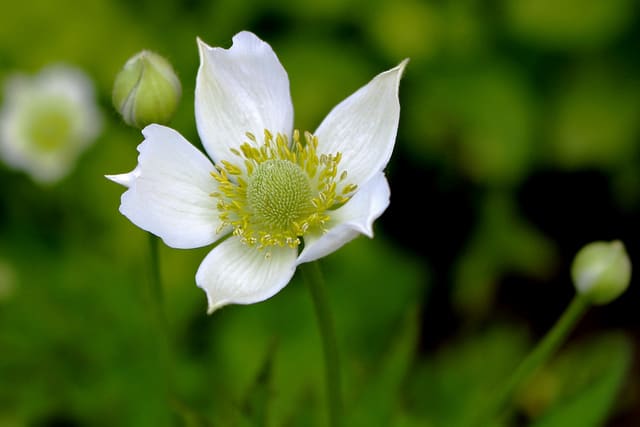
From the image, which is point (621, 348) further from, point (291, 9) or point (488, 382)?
point (291, 9)

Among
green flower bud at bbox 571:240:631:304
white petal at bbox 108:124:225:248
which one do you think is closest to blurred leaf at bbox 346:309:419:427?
green flower bud at bbox 571:240:631:304

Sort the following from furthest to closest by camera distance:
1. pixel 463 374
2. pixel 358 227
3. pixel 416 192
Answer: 1. pixel 416 192
2. pixel 463 374
3. pixel 358 227

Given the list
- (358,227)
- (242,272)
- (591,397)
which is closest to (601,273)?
(591,397)

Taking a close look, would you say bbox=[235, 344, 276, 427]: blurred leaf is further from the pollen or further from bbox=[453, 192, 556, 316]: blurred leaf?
bbox=[453, 192, 556, 316]: blurred leaf

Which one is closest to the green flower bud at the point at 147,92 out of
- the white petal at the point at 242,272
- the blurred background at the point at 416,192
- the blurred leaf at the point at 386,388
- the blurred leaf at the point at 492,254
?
the white petal at the point at 242,272

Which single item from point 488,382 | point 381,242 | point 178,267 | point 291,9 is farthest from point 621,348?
point 291,9

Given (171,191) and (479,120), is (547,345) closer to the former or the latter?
(171,191)
